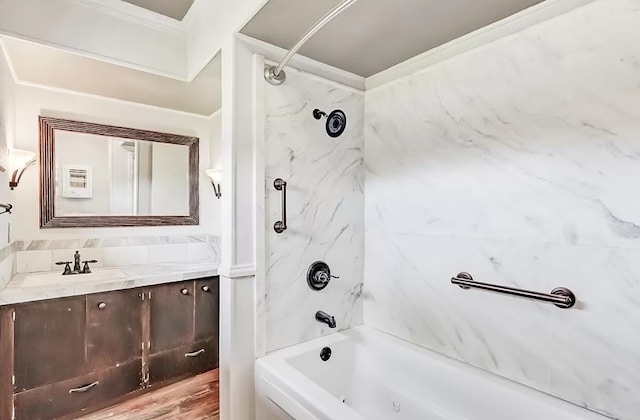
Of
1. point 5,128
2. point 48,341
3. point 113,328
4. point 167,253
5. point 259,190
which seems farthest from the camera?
point 167,253

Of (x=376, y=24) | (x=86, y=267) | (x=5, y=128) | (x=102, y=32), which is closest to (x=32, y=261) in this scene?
(x=86, y=267)

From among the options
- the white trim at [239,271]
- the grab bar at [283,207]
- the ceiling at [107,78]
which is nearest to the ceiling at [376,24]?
the ceiling at [107,78]

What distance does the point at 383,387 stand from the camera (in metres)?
1.92

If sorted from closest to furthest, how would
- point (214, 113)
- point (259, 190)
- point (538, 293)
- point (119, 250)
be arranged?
point (538, 293)
point (259, 190)
point (119, 250)
point (214, 113)

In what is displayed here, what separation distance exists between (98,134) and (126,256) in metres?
0.97

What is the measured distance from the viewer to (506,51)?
62.6 inches

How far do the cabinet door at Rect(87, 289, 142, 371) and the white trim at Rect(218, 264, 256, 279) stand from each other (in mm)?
896

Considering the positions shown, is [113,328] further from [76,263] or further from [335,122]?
Result: [335,122]

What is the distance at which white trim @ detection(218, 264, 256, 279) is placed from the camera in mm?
1677

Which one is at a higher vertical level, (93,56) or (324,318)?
(93,56)

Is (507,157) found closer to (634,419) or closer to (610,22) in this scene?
(610,22)

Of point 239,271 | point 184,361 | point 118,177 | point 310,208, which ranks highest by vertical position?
point 118,177

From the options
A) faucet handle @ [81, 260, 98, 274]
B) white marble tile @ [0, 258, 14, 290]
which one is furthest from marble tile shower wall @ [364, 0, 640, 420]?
white marble tile @ [0, 258, 14, 290]

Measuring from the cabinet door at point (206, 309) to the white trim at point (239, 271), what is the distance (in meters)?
0.88
